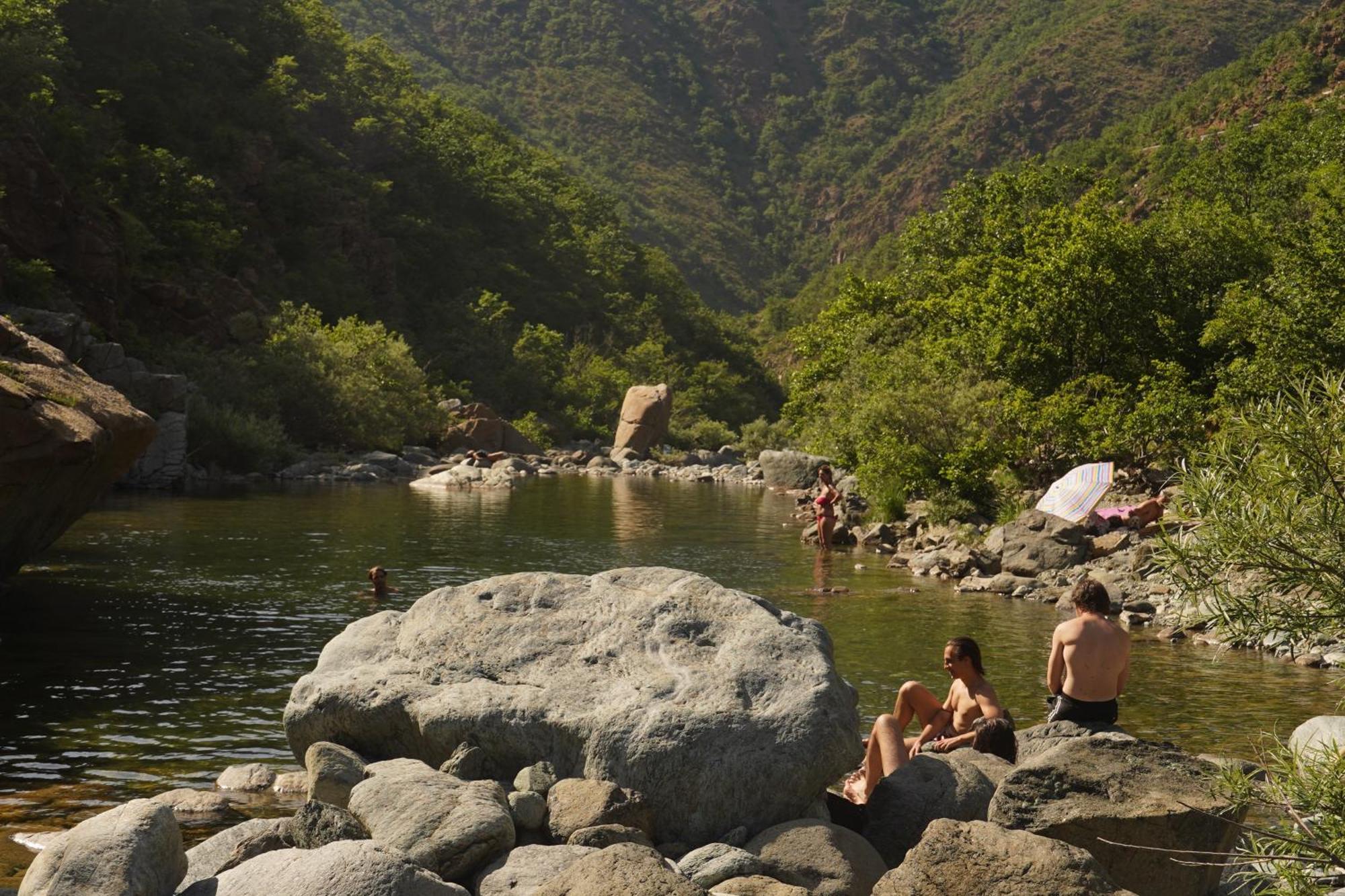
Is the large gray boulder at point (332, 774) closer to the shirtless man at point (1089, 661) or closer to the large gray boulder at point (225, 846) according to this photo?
the large gray boulder at point (225, 846)

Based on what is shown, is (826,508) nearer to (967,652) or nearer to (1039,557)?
(1039,557)

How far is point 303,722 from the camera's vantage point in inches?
472

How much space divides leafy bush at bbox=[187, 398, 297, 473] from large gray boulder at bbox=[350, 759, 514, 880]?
4082 centimetres

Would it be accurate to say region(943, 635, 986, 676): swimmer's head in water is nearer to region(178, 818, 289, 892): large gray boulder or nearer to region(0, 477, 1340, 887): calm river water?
region(0, 477, 1340, 887): calm river water

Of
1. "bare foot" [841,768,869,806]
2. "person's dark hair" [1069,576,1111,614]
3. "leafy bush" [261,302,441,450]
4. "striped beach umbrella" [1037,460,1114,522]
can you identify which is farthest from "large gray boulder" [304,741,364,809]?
"leafy bush" [261,302,441,450]

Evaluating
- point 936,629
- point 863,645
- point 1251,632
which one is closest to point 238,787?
point 1251,632

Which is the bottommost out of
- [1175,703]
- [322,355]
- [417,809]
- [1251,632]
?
[1175,703]

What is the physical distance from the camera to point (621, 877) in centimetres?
830

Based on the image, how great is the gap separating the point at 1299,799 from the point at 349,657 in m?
8.76

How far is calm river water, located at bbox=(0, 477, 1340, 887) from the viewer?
13406 mm

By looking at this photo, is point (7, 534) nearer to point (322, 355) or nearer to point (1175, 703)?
point (1175, 703)

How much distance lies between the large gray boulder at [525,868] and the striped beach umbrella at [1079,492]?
66.7 feet

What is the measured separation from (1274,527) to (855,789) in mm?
6173

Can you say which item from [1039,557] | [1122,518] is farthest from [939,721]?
[1122,518]
